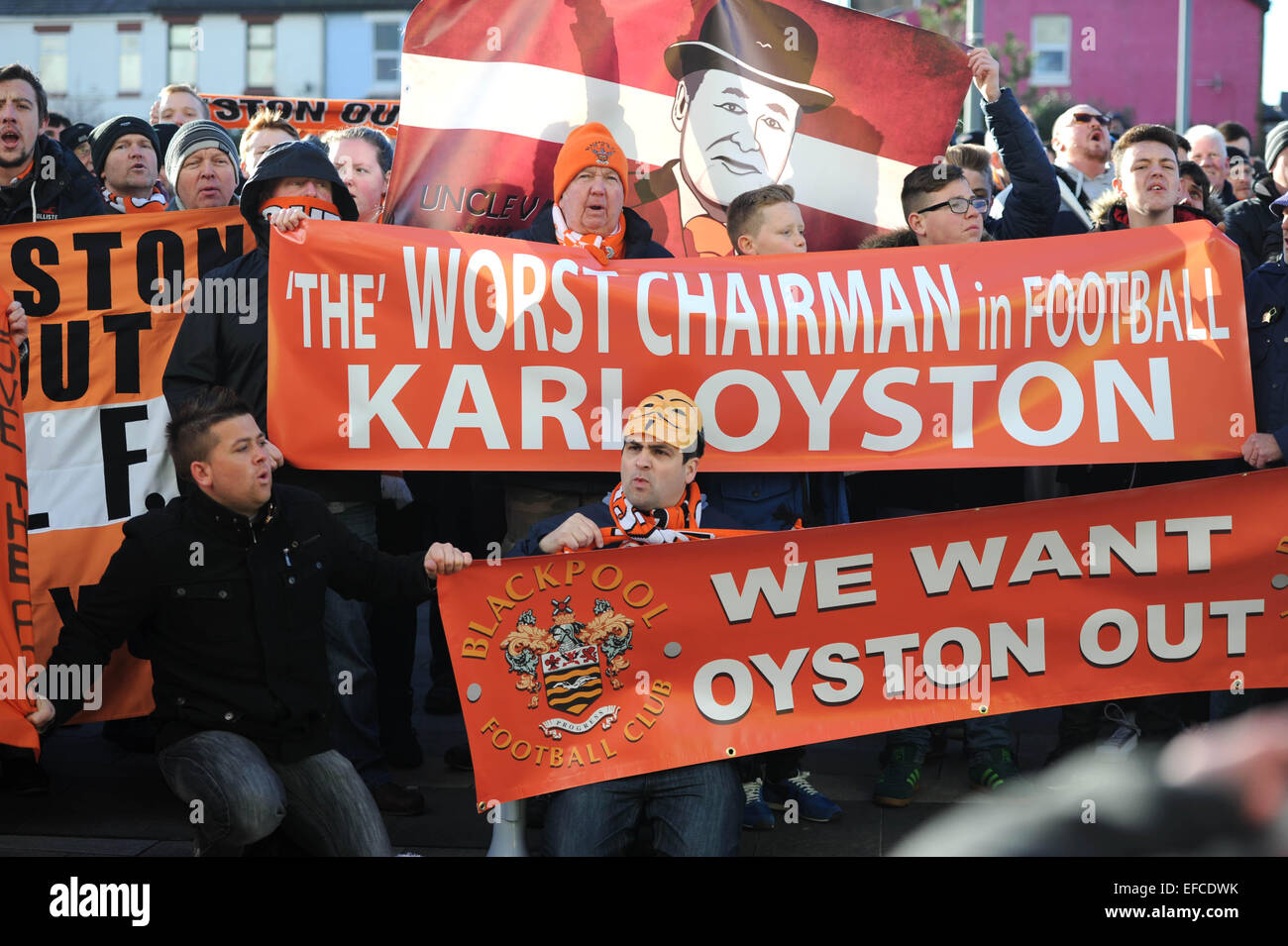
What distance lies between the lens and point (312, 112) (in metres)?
11.8

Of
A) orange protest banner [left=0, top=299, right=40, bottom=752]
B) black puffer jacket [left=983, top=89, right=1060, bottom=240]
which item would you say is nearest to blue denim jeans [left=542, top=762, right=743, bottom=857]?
orange protest banner [left=0, top=299, right=40, bottom=752]

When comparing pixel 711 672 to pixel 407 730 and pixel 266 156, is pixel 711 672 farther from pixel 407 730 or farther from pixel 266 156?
pixel 266 156

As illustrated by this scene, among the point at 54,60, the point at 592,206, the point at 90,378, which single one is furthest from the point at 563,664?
the point at 54,60

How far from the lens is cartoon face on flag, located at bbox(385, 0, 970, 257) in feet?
20.1

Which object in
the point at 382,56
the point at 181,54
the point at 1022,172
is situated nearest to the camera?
the point at 1022,172

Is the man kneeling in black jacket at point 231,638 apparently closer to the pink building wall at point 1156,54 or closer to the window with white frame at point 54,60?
the pink building wall at point 1156,54

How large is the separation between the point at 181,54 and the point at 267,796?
140 ft

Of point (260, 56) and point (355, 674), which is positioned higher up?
point (260, 56)

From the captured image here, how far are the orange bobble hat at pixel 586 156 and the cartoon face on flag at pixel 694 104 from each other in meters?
0.75

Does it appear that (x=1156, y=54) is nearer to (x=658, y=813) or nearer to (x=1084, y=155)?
(x=1084, y=155)

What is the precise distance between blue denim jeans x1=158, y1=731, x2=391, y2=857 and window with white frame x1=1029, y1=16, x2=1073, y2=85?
3772 cm

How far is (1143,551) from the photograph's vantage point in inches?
180

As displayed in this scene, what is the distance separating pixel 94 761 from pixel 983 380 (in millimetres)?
3549

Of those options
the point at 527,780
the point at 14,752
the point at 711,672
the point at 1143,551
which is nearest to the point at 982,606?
the point at 1143,551
